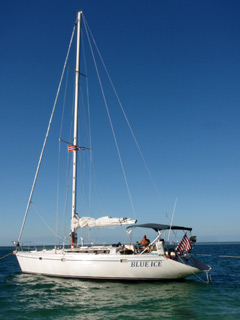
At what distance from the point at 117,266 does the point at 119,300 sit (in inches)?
150

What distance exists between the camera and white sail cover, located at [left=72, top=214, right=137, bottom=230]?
19.3m

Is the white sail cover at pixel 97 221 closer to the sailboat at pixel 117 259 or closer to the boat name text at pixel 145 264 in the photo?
the sailboat at pixel 117 259

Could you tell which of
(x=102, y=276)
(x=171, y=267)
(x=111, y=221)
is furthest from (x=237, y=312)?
(x=111, y=221)

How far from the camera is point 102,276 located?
58.4 feet

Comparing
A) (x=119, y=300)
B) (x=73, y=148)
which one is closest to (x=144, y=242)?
(x=119, y=300)

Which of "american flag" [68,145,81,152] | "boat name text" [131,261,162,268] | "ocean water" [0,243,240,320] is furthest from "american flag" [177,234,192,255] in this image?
"american flag" [68,145,81,152]

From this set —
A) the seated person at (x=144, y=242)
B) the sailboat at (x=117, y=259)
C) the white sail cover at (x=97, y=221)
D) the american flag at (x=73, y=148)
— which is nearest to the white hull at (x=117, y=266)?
the sailboat at (x=117, y=259)

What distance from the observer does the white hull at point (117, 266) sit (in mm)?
16781

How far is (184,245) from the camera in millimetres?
18547

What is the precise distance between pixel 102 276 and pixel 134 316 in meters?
7.05

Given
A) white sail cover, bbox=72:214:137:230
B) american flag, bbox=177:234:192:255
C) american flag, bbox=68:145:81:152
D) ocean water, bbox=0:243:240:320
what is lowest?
ocean water, bbox=0:243:240:320

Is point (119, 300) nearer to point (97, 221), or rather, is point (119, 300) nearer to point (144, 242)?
point (144, 242)

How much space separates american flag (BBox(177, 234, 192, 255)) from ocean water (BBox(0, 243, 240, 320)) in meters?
1.93

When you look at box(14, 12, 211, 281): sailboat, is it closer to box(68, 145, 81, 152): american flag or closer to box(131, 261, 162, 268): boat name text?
box(131, 261, 162, 268): boat name text
